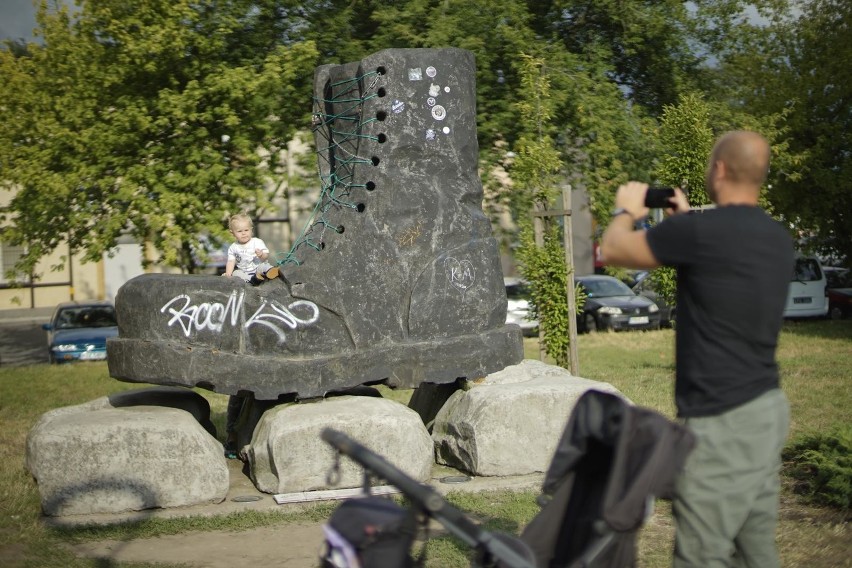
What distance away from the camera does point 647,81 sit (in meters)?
19.0

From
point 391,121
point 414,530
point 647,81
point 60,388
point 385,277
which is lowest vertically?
point 60,388

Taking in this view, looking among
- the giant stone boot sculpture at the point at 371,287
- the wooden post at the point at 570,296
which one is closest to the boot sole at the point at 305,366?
the giant stone boot sculpture at the point at 371,287

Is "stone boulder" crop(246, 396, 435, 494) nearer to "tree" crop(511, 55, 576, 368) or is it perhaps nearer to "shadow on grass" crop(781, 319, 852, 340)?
"tree" crop(511, 55, 576, 368)

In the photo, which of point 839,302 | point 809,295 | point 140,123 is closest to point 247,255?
point 140,123

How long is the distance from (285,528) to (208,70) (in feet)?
37.3

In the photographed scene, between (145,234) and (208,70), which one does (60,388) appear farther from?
(208,70)

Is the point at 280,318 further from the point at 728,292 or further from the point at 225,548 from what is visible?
the point at 728,292

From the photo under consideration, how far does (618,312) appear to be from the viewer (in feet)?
74.2

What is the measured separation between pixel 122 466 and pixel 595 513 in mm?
4222

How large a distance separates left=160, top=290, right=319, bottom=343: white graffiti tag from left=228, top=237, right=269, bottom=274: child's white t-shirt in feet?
4.09

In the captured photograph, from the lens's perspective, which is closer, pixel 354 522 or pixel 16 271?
Result: pixel 354 522

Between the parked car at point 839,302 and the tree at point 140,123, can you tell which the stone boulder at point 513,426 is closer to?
the tree at point 140,123

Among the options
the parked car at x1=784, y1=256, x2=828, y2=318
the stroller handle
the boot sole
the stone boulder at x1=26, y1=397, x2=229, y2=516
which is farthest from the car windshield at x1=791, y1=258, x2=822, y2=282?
the stroller handle

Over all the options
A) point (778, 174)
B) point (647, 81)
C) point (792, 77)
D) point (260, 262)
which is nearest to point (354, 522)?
point (260, 262)
